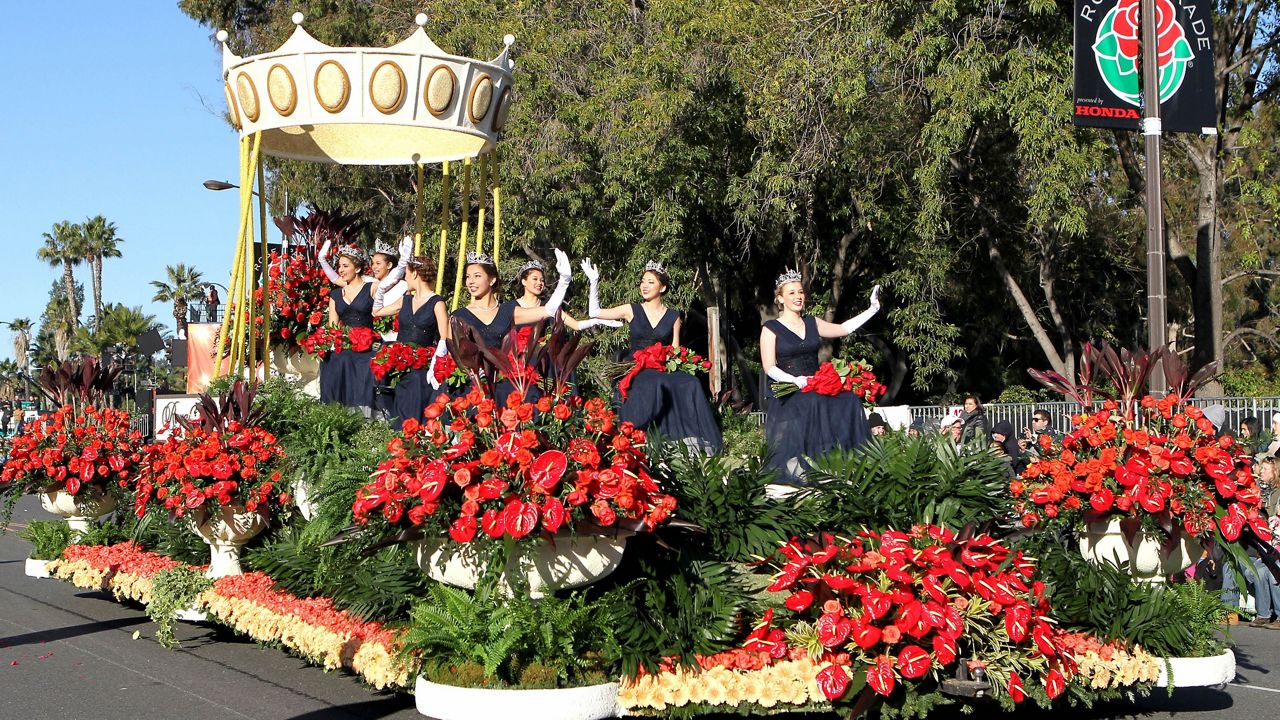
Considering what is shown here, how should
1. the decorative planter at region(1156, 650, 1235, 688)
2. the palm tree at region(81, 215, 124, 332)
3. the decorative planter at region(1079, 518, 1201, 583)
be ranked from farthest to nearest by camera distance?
the palm tree at region(81, 215, 124, 332) < the decorative planter at region(1079, 518, 1201, 583) < the decorative planter at region(1156, 650, 1235, 688)

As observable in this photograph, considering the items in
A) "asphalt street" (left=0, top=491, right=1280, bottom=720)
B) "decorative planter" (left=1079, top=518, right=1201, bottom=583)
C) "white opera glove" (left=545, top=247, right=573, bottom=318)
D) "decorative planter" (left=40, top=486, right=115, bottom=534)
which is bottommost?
"asphalt street" (left=0, top=491, right=1280, bottom=720)

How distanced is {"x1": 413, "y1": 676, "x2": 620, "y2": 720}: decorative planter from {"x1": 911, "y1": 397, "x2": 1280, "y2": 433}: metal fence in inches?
300

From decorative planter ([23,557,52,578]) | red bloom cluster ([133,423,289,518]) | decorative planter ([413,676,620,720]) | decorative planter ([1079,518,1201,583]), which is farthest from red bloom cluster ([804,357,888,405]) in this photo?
decorative planter ([23,557,52,578])

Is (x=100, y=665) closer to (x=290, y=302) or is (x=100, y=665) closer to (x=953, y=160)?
(x=290, y=302)

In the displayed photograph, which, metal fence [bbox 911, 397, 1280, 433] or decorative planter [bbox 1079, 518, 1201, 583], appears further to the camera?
metal fence [bbox 911, 397, 1280, 433]

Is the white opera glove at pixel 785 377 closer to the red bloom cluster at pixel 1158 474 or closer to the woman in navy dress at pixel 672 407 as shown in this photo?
the woman in navy dress at pixel 672 407

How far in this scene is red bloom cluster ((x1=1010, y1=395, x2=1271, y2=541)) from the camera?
Answer: 7000mm

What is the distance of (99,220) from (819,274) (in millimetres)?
56423

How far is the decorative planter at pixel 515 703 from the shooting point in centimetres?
611

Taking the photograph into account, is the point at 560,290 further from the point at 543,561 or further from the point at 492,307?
the point at 543,561

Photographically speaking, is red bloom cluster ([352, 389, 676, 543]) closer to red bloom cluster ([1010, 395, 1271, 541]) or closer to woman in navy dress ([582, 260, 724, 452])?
red bloom cluster ([1010, 395, 1271, 541])

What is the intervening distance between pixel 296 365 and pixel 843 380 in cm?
710

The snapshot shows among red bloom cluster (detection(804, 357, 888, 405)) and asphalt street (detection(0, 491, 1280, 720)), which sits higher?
red bloom cluster (detection(804, 357, 888, 405))

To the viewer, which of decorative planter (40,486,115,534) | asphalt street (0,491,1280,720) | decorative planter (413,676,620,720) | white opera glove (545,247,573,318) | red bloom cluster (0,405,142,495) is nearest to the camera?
decorative planter (413,676,620,720)
